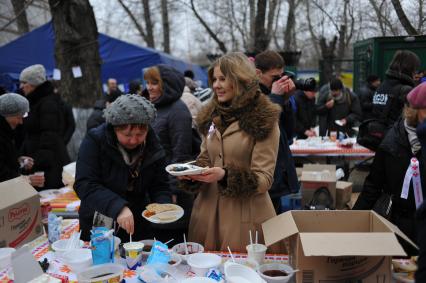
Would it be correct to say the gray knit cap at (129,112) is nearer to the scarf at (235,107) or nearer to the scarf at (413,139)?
the scarf at (235,107)

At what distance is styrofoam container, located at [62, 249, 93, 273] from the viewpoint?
6.10 feet

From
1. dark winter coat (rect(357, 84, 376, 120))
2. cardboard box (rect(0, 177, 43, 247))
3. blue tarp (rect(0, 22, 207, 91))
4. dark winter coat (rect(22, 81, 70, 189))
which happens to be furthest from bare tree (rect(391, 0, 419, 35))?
blue tarp (rect(0, 22, 207, 91))

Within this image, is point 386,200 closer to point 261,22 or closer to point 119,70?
point 261,22

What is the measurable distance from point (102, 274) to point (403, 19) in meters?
2.95

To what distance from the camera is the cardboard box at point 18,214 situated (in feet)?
6.98

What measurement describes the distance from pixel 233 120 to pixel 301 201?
9.78 ft

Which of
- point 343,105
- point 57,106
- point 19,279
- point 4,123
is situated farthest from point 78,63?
point 19,279

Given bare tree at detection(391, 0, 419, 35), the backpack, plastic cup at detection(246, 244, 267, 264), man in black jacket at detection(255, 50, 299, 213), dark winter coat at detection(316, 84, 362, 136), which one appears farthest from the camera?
dark winter coat at detection(316, 84, 362, 136)

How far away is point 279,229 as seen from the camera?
1.86m

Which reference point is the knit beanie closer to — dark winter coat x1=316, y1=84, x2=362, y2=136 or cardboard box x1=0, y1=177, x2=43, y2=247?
cardboard box x1=0, y1=177, x2=43, y2=247

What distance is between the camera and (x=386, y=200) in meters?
2.39

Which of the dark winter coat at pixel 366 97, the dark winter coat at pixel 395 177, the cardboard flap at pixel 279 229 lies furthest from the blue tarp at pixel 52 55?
the cardboard flap at pixel 279 229

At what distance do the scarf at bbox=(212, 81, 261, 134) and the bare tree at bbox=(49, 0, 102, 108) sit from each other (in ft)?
14.6

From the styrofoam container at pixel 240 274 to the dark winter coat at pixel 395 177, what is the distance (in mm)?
1112
